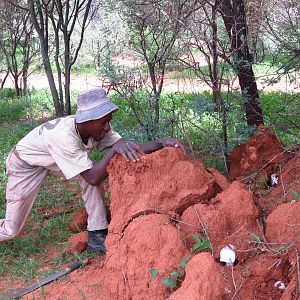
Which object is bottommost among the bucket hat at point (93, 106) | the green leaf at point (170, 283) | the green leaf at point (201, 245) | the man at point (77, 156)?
the green leaf at point (170, 283)

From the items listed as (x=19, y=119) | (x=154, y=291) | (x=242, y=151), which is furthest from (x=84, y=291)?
(x=19, y=119)

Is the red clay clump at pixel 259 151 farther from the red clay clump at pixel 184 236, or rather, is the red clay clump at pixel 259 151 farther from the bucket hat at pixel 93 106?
the bucket hat at pixel 93 106

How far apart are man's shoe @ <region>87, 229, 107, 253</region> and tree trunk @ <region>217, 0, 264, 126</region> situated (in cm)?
213

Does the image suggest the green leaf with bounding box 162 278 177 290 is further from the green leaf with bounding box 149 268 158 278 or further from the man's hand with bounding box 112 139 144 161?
the man's hand with bounding box 112 139 144 161

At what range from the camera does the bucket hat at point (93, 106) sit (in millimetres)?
4051

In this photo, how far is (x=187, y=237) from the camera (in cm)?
345

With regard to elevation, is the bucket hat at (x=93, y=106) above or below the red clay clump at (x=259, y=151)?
above

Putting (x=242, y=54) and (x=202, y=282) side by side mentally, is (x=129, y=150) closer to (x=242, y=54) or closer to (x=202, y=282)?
(x=202, y=282)

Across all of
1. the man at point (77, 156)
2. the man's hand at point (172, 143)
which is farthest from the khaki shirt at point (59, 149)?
the man's hand at point (172, 143)

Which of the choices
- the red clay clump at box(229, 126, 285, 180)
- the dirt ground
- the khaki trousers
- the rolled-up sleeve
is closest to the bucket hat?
the dirt ground

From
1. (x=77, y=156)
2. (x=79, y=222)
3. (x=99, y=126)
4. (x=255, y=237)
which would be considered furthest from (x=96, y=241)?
(x=255, y=237)

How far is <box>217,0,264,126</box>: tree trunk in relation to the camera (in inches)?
224

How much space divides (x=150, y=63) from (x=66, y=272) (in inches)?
127

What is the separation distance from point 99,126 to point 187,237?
1178 mm
